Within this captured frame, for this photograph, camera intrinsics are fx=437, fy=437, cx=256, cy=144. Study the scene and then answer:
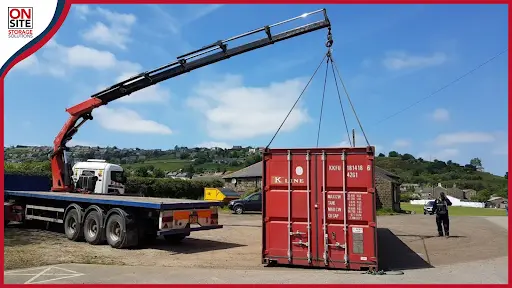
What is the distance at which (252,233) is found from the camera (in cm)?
1672

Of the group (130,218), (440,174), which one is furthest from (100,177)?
(440,174)

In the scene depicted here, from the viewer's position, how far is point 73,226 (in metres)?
13.8

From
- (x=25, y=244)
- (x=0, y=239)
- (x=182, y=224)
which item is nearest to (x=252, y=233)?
(x=182, y=224)

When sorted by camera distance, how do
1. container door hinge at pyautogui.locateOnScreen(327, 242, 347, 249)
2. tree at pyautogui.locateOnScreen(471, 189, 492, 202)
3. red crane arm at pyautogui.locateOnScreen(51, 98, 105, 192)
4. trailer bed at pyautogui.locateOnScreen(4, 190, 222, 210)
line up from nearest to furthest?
container door hinge at pyautogui.locateOnScreen(327, 242, 347, 249)
trailer bed at pyautogui.locateOnScreen(4, 190, 222, 210)
red crane arm at pyautogui.locateOnScreen(51, 98, 105, 192)
tree at pyautogui.locateOnScreen(471, 189, 492, 202)

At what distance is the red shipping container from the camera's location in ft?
29.4

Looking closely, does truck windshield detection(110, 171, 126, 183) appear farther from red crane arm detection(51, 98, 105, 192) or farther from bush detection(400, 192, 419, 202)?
bush detection(400, 192, 419, 202)

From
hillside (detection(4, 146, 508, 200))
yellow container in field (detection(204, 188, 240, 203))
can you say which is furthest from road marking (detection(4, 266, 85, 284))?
hillside (detection(4, 146, 508, 200))

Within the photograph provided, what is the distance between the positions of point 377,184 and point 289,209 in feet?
101

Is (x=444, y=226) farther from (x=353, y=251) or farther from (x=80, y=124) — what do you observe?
(x=80, y=124)

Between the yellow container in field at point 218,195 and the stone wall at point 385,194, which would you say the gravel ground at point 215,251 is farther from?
the stone wall at point 385,194

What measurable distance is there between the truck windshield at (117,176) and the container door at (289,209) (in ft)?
28.3

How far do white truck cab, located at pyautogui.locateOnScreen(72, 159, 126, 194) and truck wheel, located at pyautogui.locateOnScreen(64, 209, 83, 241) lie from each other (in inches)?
93.4

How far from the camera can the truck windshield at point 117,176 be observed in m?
16.4

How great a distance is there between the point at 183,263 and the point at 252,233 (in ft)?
22.4
